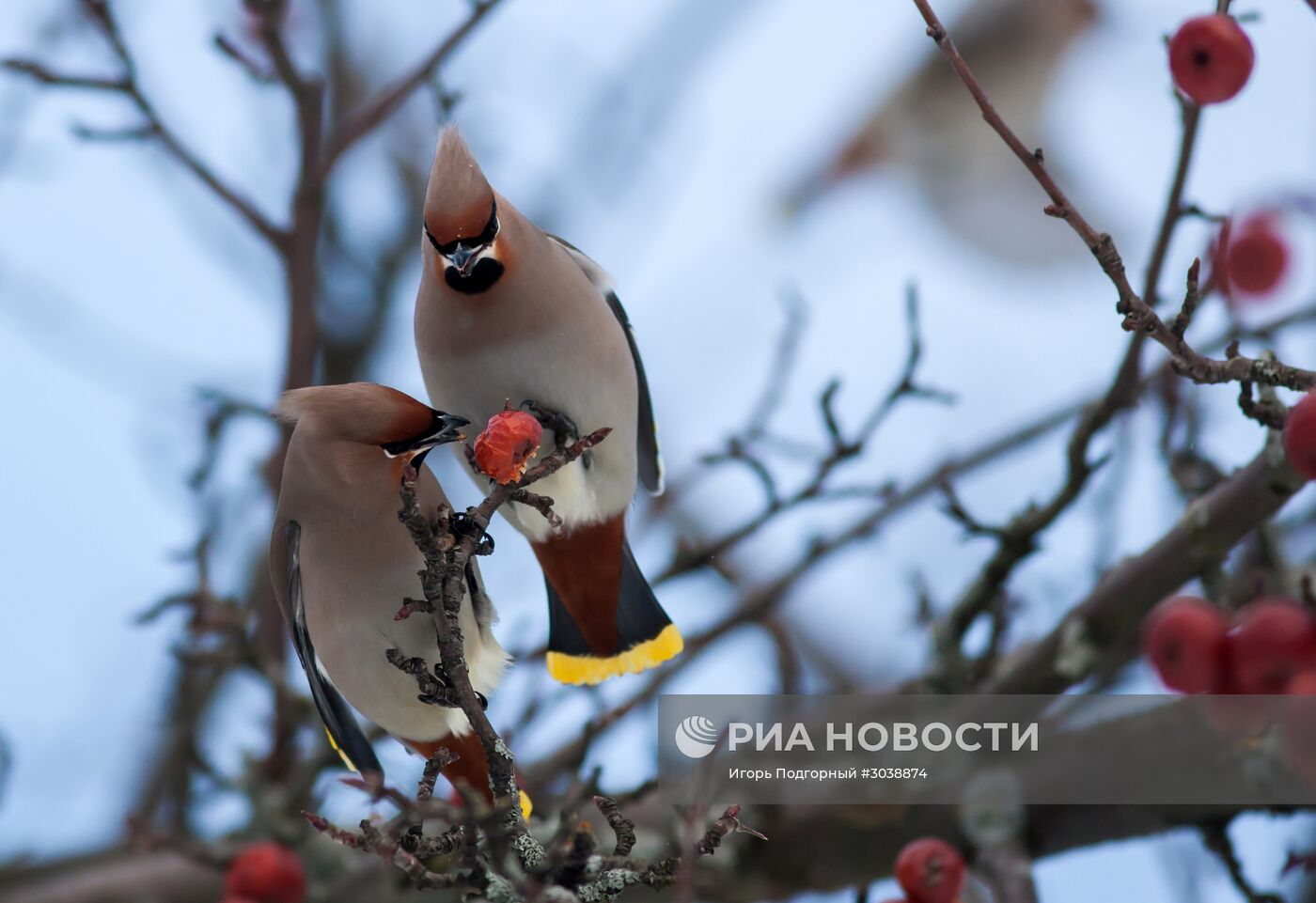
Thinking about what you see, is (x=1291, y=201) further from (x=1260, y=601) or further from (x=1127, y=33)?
(x=1127, y=33)

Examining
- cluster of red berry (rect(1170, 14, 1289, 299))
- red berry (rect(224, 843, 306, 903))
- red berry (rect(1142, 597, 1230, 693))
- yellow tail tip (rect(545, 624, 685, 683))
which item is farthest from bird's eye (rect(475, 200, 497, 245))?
red berry (rect(224, 843, 306, 903))

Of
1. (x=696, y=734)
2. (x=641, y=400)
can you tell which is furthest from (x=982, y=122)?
(x=696, y=734)

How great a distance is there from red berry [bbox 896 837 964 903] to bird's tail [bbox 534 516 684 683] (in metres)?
0.65

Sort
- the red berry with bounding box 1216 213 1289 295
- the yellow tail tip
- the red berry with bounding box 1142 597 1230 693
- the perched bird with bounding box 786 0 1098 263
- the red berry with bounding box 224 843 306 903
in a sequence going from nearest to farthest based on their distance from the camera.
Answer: the yellow tail tip
the red berry with bounding box 1142 597 1230 693
the red berry with bounding box 224 843 306 903
the red berry with bounding box 1216 213 1289 295
the perched bird with bounding box 786 0 1098 263

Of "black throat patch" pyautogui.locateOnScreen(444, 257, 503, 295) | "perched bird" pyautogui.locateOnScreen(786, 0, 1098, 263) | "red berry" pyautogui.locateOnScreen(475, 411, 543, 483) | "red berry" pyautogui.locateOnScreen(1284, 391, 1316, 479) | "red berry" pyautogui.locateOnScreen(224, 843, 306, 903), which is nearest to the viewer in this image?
"red berry" pyautogui.locateOnScreen(475, 411, 543, 483)

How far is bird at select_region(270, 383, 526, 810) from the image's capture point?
5.47 feet

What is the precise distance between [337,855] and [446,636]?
206 centimetres

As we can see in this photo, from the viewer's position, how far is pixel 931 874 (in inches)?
104

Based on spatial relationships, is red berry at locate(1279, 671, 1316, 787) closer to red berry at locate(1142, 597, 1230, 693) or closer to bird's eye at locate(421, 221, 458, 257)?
red berry at locate(1142, 597, 1230, 693)

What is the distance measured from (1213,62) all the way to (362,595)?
4.42 feet

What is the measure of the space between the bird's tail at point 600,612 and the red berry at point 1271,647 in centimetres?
94

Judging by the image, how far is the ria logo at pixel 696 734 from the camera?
1.98 meters

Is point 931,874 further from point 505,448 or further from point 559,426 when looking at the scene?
point 505,448

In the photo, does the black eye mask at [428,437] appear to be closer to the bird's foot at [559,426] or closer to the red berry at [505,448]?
the red berry at [505,448]
